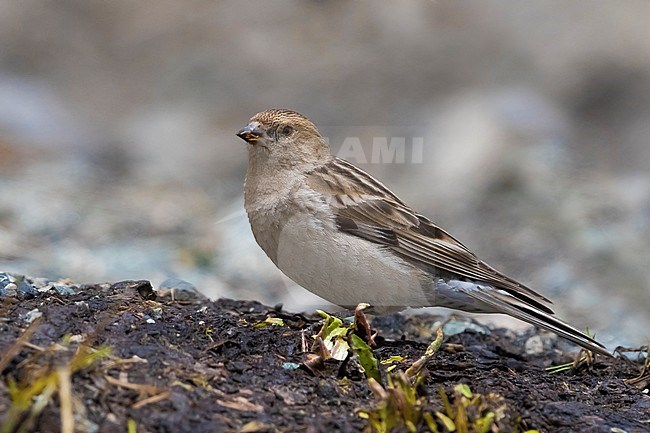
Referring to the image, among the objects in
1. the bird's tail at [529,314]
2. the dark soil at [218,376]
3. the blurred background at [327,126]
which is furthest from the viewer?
the blurred background at [327,126]

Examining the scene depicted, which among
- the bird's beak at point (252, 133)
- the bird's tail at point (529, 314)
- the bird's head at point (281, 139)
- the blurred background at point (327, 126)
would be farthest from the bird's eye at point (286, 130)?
the blurred background at point (327, 126)

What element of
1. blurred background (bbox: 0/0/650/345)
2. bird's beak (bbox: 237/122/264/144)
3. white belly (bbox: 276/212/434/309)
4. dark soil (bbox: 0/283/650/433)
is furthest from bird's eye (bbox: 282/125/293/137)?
blurred background (bbox: 0/0/650/345)

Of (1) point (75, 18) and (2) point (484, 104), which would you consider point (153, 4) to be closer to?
(1) point (75, 18)

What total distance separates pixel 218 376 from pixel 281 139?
2.55 metres

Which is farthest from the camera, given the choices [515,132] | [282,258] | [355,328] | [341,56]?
[341,56]

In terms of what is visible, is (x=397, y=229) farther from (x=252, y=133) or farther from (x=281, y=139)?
(x=252, y=133)

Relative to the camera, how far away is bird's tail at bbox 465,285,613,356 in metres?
5.20

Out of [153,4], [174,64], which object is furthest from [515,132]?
[153,4]

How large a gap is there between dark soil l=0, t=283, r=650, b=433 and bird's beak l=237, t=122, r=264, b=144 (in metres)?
1.15

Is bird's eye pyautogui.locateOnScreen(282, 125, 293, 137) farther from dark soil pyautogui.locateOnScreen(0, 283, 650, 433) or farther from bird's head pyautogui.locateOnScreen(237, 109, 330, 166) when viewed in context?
dark soil pyautogui.locateOnScreen(0, 283, 650, 433)

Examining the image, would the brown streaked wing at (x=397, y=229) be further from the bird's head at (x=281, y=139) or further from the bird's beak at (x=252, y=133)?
the bird's beak at (x=252, y=133)

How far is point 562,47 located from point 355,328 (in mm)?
9050

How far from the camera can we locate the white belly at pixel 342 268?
18.1ft

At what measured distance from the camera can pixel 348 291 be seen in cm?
557
